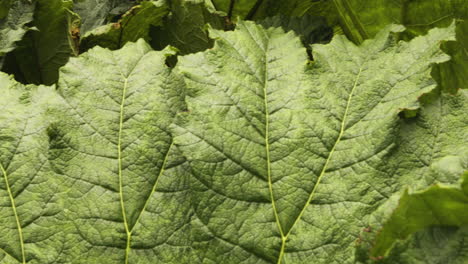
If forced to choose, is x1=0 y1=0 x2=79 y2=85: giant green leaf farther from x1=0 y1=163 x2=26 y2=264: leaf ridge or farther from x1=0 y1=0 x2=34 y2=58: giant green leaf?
x1=0 y1=163 x2=26 y2=264: leaf ridge

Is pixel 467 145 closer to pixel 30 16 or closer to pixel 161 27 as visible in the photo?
pixel 161 27

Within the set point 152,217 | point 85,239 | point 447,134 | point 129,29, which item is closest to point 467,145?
point 447,134

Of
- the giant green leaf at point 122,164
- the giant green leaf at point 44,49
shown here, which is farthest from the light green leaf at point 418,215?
the giant green leaf at point 44,49

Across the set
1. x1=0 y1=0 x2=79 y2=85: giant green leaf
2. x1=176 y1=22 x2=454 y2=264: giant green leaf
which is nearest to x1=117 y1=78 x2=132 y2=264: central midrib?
x1=176 y1=22 x2=454 y2=264: giant green leaf

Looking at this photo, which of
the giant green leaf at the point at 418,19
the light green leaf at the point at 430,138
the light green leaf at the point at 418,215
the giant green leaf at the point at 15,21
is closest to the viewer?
the light green leaf at the point at 418,215

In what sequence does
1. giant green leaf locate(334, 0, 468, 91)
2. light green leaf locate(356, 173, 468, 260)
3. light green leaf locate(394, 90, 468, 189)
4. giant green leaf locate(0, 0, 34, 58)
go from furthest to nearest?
giant green leaf locate(0, 0, 34, 58) → giant green leaf locate(334, 0, 468, 91) → light green leaf locate(394, 90, 468, 189) → light green leaf locate(356, 173, 468, 260)

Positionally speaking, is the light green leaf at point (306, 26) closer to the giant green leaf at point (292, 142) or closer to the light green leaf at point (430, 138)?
the giant green leaf at point (292, 142)

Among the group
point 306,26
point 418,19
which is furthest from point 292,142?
point 418,19
